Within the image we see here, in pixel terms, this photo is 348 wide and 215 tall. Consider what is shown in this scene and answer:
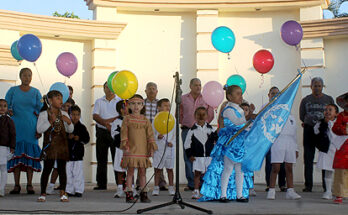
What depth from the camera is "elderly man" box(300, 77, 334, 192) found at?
27.7ft

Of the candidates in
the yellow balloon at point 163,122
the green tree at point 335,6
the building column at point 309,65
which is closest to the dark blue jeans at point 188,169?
the yellow balloon at point 163,122

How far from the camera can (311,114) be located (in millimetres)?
8523

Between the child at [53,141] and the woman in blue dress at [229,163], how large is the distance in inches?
69.8

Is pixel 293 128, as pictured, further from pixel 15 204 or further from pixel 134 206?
pixel 15 204

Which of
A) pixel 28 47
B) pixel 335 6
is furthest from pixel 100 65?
pixel 335 6

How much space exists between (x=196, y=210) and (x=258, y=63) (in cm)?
460

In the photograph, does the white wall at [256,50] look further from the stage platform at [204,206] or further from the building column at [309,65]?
the stage platform at [204,206]

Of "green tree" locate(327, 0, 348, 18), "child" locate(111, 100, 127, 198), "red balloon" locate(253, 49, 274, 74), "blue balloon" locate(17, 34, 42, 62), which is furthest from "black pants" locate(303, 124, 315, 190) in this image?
"green tree" locate(327, 0, 348, 18)

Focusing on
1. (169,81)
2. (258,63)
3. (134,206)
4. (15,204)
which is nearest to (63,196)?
(15,204)

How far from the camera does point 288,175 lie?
7.23m

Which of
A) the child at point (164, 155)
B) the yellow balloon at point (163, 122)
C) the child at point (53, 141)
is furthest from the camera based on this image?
the child at point (164, 155)

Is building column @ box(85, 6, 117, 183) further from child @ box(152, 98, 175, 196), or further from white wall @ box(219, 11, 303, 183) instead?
child @ box(152, 98, 175, 196)

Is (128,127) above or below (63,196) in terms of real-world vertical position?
above

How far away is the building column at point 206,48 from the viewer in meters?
11.0
